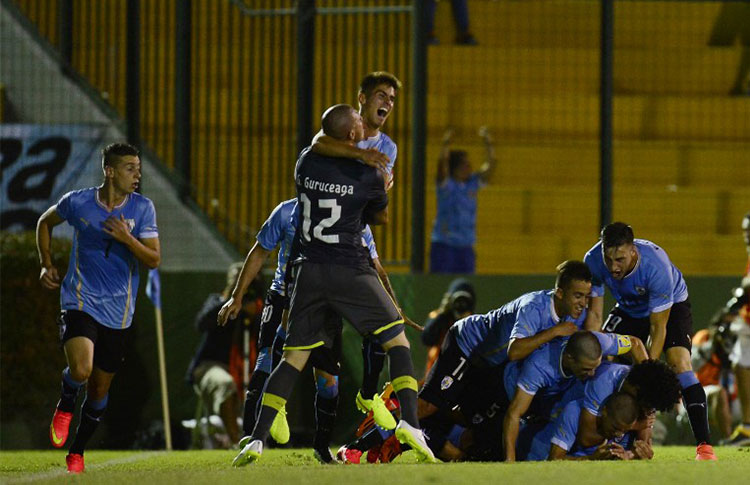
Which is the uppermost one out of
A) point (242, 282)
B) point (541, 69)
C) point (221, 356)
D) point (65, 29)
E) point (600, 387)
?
point (65, 29)

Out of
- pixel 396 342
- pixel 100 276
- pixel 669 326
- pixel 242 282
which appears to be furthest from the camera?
pixel 669 326

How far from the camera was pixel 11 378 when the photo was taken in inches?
542

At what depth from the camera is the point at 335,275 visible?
8.48m

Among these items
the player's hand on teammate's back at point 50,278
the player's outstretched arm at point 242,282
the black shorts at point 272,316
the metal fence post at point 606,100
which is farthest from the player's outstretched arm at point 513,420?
the metal fence post at point 606,100

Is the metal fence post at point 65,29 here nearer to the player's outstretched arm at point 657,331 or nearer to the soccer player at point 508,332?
the soccer player at point 508,332

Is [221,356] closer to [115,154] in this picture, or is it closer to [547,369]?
[115,154]

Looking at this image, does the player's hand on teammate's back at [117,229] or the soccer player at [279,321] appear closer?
the soccer player at [279,321]

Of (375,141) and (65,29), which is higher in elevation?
(65,29)

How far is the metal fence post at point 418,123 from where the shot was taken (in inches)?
548

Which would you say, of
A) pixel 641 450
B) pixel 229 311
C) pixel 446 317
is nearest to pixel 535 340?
pixel 641 450

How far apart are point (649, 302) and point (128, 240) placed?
348 centimetres

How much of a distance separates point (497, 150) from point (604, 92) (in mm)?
4476

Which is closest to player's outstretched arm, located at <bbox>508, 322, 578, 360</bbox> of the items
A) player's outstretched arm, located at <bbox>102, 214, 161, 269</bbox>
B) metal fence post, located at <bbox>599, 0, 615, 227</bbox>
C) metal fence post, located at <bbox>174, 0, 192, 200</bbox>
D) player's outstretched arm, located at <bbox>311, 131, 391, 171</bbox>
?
player's outstretched arm, located at <bbox>311, 131, 391, 171</bbox>

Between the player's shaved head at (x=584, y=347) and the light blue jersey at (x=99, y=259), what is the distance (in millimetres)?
2760
